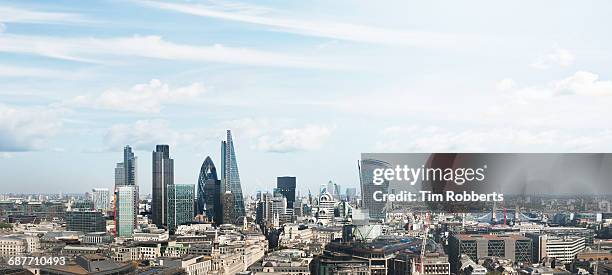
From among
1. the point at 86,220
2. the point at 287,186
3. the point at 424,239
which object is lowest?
the point at 424,239

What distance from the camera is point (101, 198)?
2028cm

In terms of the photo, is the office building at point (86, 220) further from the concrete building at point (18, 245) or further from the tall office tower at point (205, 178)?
the tall office tower at point (205, 178)

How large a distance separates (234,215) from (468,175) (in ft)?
49.3

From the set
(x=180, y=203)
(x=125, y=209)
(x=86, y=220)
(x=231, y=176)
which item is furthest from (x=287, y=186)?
(x=86, y=220)

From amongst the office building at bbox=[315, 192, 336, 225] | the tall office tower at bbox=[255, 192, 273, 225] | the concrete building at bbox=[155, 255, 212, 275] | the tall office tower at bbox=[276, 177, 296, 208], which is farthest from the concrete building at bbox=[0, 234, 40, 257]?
the tall office tower at bbox=[276, 177, 296, 208]

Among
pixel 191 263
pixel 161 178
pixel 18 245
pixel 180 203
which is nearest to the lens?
pixel 18 245

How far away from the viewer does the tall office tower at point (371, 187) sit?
870 cm

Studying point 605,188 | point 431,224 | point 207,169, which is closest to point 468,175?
point 431,224

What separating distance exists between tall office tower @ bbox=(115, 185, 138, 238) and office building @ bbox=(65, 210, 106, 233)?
1.43ft

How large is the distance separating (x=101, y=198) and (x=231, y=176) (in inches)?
192

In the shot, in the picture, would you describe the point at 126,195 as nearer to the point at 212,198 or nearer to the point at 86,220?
the point at 86,220

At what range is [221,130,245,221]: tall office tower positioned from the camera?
74.7 ft

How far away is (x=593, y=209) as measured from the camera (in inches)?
406

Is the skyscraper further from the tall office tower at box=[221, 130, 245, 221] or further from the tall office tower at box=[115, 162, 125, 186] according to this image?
the tall office tower at box=[221, 130, 245, 221]
